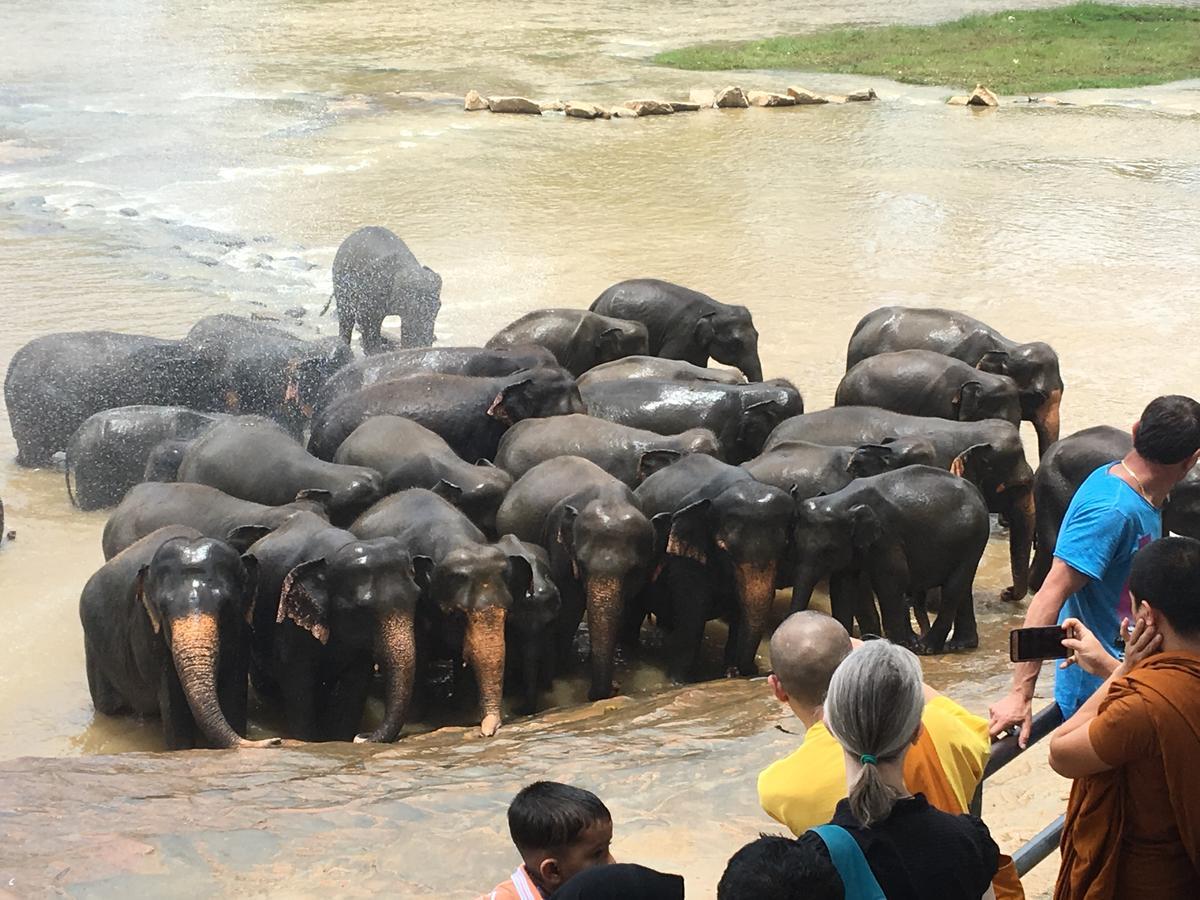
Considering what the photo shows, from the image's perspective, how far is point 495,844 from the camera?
4316 millimetres

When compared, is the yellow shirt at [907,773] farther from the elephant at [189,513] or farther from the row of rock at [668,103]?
the row of rock at [668,103]

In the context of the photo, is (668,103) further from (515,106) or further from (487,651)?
(487,651)

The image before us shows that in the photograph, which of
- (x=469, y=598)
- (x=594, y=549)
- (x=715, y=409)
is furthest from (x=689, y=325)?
(x=469, y=598)

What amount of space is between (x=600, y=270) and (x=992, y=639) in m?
6.93

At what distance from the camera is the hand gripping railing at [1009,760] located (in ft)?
10.6

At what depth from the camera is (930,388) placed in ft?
27.9

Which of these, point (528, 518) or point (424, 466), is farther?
point (424, 466)

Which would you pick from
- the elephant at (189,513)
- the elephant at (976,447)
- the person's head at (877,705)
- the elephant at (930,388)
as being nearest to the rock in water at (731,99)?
the elephant at (930,388)

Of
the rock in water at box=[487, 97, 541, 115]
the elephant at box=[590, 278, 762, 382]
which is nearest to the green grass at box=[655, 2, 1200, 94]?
the rock in water at box=[487, 97, 541, 115]

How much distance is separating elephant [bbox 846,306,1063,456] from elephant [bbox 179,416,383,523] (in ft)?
11.6

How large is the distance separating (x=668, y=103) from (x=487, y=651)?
50.5 feet

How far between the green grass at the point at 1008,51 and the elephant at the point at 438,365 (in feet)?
47.6

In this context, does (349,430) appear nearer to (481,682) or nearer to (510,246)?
(481,682)

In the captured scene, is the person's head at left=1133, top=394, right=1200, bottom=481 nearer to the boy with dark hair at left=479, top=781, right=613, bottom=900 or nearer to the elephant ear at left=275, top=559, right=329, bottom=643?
the boy with dark hair at left=479, top=781, right=613, bottom=900
